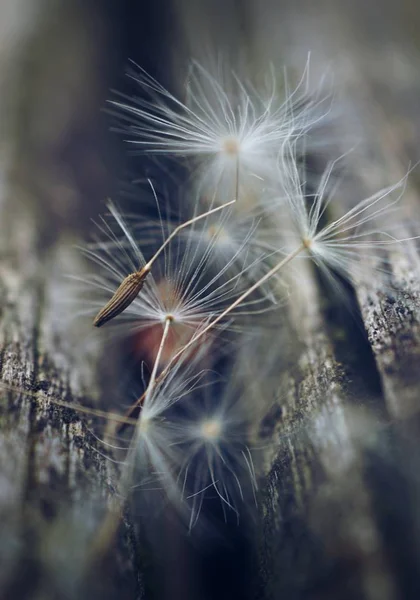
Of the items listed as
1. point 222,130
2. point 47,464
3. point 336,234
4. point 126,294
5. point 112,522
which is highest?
point 222,130

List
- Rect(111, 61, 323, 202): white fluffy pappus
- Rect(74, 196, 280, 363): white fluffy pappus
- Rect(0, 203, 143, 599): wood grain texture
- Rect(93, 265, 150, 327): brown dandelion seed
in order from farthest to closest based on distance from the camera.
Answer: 1. Rect(111, 61, 323, 202): white fluffy pappus
2. Rect(74, 196, 280, 363): white fluffy pappus
3. Rect(93, 265, 150, 327): brown dandelion seed
4. Rect(0, 203, 143, 599): wood grain texture

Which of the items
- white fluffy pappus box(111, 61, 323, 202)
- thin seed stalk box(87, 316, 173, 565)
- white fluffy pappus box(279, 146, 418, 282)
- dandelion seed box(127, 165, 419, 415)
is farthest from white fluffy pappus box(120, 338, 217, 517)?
white fluffy pappus box(111, 61, 323, 202)

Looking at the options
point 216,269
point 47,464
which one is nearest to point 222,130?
point 216,269

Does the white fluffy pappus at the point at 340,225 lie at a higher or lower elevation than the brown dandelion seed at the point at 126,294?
higher

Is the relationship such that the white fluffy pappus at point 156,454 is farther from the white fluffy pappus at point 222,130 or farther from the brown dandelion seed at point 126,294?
the white fluffy pappus at point 222,130

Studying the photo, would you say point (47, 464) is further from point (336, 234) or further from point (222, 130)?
point (222, 130)

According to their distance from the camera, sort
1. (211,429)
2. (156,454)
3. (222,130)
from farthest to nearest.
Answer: (222,130) < (211,429) < (156,454)

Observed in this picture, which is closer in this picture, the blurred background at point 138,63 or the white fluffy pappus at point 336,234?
the white fluffy pappus at point 336,234

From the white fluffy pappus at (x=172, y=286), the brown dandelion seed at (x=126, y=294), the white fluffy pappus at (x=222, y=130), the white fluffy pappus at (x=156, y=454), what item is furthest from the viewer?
the white fluffy pappus at (x=222, y=130)

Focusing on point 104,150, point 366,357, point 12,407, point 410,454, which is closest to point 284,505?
point 410,454

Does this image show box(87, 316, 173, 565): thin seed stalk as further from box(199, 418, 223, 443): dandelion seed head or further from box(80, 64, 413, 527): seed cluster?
box(199, 418, 223, 443): dandelion seed head

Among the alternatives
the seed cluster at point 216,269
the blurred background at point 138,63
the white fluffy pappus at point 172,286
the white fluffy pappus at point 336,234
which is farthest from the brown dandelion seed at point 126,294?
the blurred background at point 138,63

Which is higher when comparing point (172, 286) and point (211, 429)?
point (172, 286)
